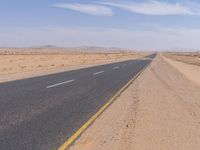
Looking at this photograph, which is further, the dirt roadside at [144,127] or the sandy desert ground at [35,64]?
→ the sandy desert ground at [35,64]

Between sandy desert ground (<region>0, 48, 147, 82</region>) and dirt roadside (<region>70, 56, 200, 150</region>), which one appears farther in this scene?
sandy desert ground (<region>0, 48, 147, 82</region>)

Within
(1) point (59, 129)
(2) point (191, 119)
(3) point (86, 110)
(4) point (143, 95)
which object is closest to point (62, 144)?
(1) point (59, 129)

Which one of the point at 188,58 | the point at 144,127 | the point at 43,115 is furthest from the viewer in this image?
the point at 188,58

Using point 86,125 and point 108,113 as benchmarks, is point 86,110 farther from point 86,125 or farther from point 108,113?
point 86,125

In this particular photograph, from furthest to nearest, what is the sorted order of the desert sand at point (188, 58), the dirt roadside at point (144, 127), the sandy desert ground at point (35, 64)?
1. the desert sand at point (188, 58)
2. the sandy desert ground at point (35, 64)
3. the dirt roadside at point (144, 127)

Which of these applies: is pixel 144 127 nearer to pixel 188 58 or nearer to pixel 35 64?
pixel 35 64

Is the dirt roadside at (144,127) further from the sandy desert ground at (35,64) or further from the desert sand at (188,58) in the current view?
the desert sand at (188,58)

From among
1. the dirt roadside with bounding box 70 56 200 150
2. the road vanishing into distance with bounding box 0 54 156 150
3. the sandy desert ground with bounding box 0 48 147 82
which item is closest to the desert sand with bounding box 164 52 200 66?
the sandy desert ground with bounding box 0 48 147 82

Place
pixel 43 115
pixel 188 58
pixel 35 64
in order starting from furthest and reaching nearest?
pixel 188 58
pixel 35 64
pixel 43 115

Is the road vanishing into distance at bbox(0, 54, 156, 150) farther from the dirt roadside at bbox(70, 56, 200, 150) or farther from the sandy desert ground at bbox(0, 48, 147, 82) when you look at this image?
the sandy desert ground at bbox(0, 48, 147, 82)

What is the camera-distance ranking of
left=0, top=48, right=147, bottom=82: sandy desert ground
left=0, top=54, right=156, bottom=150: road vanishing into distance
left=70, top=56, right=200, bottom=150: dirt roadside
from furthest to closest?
left=0, top=48, right=147, bottom=82: sandy desert ground < left=70, top=56, right=200, bottom=150: dirt roadside < left=0, top=54, right=156, bottom=150: road vanishing into distance

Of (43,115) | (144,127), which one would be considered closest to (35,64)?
(43,115)

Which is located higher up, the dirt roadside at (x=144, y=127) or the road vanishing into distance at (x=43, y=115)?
the road vanishing into distance at (x=43, y=115)

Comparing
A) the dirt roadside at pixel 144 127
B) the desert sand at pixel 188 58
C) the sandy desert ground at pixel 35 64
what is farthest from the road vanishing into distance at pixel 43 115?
the desert sand at pixel 188 58
